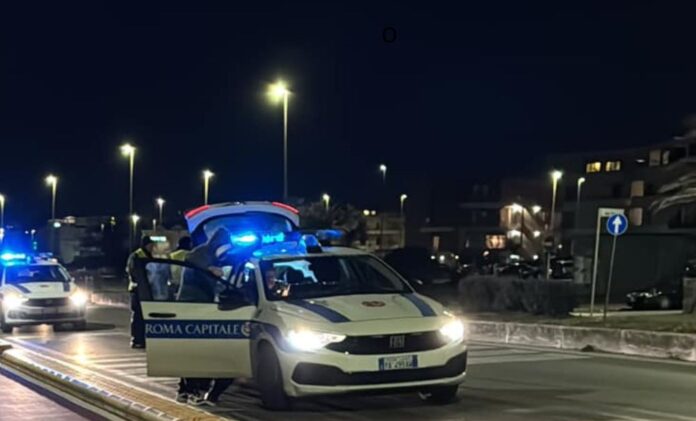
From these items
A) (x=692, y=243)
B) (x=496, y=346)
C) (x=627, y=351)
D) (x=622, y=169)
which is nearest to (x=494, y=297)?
(x=496, y=346)

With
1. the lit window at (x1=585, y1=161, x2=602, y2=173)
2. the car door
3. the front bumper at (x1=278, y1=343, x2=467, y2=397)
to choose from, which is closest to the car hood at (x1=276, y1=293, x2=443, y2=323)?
the front bumper at (x1=278, y1=343, x2=467, y2=397)

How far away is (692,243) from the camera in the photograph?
1452 inches

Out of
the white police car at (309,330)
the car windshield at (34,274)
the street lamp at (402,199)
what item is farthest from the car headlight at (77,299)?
the street lamp at (402,199)

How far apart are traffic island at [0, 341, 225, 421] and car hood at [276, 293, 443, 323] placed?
1.35 metres

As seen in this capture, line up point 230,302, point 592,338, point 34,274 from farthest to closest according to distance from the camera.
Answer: point 34,274
point 592,338
point 230,302

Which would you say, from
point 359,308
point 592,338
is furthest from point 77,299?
point 359,308

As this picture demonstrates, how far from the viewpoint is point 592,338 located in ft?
57.3

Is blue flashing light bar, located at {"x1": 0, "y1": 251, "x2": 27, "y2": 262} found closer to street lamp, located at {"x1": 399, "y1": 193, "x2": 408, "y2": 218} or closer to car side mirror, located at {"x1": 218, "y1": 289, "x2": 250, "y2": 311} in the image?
car side mirror, located at {"x1": 218, "y1": 289, "x2": 250, "y2": 311}

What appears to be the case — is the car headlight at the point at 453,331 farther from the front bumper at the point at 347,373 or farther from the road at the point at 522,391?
the road at the point at 522,391

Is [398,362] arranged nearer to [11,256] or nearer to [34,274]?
[34,274]

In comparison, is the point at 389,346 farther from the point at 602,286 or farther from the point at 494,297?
the point at 602,286

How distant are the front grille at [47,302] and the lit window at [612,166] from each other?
187 feet

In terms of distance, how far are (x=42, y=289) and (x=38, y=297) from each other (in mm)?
350

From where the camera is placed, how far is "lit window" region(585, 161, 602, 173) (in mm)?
75912
